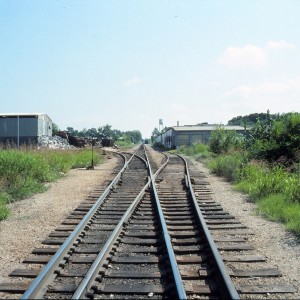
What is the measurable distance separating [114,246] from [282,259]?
7.49 ft

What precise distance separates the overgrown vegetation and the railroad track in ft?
3.96

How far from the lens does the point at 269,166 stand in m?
14.4

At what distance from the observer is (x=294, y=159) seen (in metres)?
14.6

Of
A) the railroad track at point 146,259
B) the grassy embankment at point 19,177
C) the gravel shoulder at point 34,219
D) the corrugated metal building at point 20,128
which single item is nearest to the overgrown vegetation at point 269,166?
the railroad track at point 146,259

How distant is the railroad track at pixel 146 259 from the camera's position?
386 centimetres

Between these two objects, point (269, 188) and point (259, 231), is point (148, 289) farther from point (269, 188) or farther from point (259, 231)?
point (269, 188)

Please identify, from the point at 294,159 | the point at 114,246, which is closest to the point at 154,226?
the point at 114,246

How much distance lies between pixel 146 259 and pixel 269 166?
34.9ft

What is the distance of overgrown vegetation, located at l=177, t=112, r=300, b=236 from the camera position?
803 centimetres

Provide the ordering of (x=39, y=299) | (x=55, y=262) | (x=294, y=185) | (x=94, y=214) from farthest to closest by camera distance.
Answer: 1. (x=294, y=185)
2. (x=94, y=214)
3. (x=55, y=262)
4. (x=39, y=299)

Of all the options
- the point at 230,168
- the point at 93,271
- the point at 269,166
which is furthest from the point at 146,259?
the point at 269,166

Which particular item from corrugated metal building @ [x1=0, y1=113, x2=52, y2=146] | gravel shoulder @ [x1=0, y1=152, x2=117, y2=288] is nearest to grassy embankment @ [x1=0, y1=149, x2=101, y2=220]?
gravel shoulder @ [x1=0, y1=152, x2=117, y2=288]

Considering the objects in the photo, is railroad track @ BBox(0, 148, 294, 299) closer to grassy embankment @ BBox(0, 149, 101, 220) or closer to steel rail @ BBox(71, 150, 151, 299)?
steel rail @ BBox(71, 150, 151, 299)

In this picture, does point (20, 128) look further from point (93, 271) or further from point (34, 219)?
point (93, 271)
